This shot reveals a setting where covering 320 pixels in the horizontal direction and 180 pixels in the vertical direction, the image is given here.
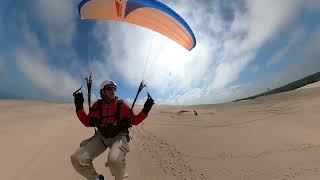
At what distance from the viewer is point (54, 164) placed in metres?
11.9

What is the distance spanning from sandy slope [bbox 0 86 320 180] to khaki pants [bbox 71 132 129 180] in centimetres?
275

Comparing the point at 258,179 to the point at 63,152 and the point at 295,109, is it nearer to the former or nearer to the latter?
the point at 63,152

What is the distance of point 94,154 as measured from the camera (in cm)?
874

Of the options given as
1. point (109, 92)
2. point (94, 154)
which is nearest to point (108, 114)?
point (109, 92)

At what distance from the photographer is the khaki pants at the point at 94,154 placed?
832 centimetres

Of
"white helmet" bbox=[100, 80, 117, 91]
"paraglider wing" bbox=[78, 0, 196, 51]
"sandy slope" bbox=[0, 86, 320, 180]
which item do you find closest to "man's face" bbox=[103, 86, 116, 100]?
"white helmet" bbox=[100, 80, 117, 91]

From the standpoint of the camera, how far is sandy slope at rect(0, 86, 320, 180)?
449 inches

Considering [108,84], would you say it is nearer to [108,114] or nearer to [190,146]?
[108,114]

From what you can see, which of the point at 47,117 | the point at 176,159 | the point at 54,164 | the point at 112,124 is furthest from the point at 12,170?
the point at 47,117

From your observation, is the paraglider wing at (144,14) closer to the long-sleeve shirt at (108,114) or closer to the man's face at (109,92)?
the man's face at (109,92)

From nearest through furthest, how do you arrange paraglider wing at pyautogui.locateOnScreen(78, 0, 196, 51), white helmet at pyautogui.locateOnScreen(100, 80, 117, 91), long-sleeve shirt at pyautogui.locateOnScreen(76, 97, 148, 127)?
long-sleeve shirt at pyautogui.locateOnScreen(76, 97, 148, 127) < white helmet at pyautogui.locateOnScreen(100, 80, 117, 91) < paraglider wing at pyautogui.locateOnScreen(78, 0, 196, 51)

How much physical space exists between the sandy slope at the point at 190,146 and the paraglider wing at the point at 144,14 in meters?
4.11

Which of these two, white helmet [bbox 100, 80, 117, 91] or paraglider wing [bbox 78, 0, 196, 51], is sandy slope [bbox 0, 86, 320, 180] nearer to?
white helmet [bbox 100, 80, 117, 91]

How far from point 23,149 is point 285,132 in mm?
10105
